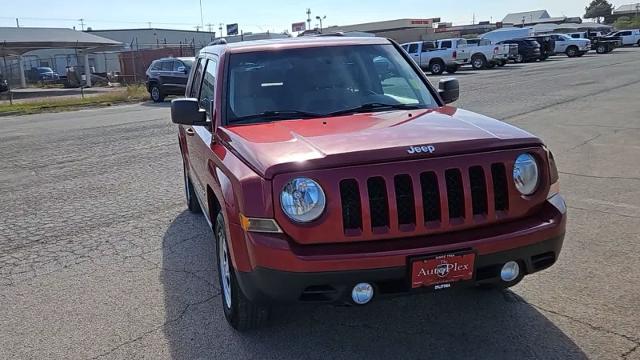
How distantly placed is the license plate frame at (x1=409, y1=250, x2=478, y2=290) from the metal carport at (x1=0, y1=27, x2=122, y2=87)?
40.4 m

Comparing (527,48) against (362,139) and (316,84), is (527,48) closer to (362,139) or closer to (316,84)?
(316,84)

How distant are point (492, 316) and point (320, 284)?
139 centimetres

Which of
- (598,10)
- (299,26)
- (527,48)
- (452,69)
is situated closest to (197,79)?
(452,69)

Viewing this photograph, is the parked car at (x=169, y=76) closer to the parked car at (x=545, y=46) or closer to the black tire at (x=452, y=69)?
the black tire at (x=452, y=69)

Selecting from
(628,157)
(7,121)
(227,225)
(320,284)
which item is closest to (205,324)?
(227,225)

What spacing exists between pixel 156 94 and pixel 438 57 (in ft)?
58.5

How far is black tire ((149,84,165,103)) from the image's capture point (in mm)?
24041

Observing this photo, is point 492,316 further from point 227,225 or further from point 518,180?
point 227,225

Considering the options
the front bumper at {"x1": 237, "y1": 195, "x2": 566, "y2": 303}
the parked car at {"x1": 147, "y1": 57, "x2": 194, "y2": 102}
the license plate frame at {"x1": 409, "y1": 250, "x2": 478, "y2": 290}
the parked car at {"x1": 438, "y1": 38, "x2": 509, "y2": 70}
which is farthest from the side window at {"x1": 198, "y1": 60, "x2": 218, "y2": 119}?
the parked car at {"x1": 438, "y1": 38, "x2": 509, "y2": 70}

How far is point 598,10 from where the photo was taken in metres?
131

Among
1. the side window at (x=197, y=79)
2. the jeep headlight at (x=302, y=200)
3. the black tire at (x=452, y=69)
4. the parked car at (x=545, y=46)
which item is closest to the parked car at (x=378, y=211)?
the jeep headlight at (x=302, y=200)

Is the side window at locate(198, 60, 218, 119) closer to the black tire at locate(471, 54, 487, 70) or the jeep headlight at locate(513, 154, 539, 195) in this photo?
the jeep headlight at locate(513, 154, 539, 195)

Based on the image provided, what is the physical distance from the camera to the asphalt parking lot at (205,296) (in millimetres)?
3398

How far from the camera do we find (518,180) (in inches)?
126
